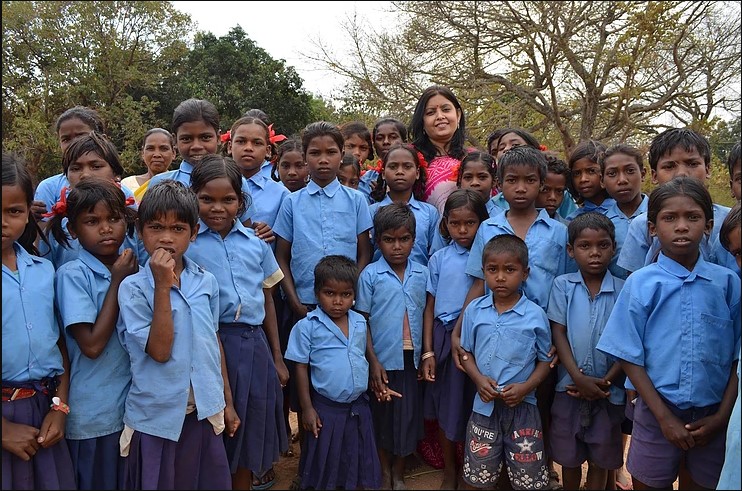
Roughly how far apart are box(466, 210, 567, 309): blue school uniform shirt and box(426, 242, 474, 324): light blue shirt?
10 cm

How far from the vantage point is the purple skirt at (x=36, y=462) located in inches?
79.8

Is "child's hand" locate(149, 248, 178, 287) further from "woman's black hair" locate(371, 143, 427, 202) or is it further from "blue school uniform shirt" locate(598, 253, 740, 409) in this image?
"blue school uniform shirt" locate(598, 253, 740, 409)

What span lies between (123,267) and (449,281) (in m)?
1.68

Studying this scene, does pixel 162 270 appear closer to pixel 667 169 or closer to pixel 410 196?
pixel 410 196

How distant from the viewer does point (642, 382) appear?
7.54 feet

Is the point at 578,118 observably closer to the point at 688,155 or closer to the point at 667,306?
the point at 688,155

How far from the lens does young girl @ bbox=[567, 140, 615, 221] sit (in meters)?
3.35

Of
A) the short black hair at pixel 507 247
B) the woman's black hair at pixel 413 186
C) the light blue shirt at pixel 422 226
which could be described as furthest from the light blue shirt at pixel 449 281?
the woman's black hair at pixel 413 186

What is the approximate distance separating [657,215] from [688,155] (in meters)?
0.67

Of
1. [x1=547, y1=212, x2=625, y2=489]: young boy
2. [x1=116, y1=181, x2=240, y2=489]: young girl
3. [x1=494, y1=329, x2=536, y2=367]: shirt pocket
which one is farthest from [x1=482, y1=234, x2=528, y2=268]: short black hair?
[x1=116, y1=181, x2=240, y2=489]: young girl

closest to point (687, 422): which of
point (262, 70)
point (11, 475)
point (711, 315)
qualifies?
point (711, 315)

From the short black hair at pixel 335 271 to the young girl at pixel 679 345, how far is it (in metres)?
1.28

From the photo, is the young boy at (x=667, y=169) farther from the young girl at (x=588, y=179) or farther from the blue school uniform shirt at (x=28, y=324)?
the blue school uniform shirt at (x=28, y=324)

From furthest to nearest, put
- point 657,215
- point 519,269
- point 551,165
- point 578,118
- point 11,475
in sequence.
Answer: point 578,118 → point 551,165 → point 519,269 → point 657,215 → point 11,475
